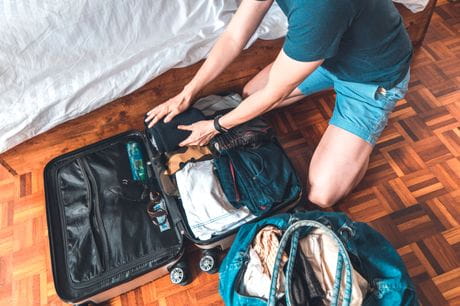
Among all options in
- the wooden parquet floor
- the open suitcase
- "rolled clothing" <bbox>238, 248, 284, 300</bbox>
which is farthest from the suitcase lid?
"rolled clothing" <bbox>238, 248, 284, 300</bbox>

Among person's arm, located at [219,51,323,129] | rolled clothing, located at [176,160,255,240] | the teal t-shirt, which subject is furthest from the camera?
rolled clothing, located at [176,160,255,240]

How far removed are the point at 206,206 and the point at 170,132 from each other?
26 cm

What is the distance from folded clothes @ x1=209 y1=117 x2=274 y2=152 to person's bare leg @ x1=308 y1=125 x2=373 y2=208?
185mm

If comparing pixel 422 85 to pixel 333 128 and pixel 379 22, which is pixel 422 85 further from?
pixel 379 22

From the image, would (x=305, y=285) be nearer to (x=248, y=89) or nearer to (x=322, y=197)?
(x=322, y=197)

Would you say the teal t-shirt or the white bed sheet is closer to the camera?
the teal t-shirt

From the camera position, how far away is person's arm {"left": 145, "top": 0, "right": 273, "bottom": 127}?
104 centimetres

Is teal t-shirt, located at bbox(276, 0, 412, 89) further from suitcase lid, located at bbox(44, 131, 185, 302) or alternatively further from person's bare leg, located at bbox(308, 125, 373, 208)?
suitcase lid, located at bbox(44, 131, 185, 302)

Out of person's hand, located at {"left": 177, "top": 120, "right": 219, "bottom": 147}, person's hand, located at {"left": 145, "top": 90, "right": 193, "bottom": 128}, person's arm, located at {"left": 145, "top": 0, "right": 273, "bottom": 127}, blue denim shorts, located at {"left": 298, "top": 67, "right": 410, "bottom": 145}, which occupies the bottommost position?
blue denim shorts, located at {"left": 298, "top": 67, "right": 410, "bottom": 145}

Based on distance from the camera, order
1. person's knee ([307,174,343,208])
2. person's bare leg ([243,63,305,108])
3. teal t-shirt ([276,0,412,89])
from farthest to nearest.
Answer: person's bare leg ([243,63,305,108]), person's knee ([307,174,343,208]), teal t-shirt ([276,0,412,89])

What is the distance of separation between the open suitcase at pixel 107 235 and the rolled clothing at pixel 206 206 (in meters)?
0.03

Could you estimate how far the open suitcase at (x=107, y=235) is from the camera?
3.28 feet

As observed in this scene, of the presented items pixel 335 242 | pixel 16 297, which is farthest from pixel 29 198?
pixel 335 242

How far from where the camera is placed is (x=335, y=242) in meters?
0.86
